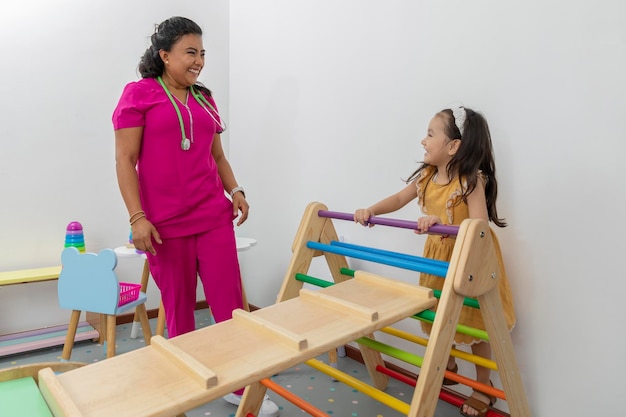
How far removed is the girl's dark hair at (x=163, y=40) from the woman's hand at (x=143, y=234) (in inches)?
19.6

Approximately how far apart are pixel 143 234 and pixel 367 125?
111cm

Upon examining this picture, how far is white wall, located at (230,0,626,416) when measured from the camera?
146cm

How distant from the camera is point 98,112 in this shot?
2695 mm

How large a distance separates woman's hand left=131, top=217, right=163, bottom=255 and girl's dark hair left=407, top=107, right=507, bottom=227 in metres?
1.00

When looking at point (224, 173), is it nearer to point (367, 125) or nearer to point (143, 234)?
point (143, 234)

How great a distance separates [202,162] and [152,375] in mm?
825

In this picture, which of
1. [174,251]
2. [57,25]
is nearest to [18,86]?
[57,25]

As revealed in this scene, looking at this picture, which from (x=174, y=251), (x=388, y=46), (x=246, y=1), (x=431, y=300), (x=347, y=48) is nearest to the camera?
(x=431, y=300)

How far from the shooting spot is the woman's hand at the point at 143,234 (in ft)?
4.89

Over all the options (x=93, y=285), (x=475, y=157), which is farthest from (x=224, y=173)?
(x=475, y=157)

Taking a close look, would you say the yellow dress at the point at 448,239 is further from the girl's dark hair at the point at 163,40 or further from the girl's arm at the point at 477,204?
the girl's dark hair at the point at 163,40

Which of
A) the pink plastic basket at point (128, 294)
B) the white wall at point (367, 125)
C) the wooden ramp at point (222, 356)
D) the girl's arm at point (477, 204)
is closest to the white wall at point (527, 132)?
the white wall at point (367, 125)

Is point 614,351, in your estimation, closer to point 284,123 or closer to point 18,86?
point 284,123

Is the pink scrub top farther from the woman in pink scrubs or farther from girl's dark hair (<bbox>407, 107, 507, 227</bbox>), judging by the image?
girl's dark hair (<bbox>407, 107, 507, 227</bbox>)
